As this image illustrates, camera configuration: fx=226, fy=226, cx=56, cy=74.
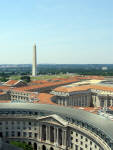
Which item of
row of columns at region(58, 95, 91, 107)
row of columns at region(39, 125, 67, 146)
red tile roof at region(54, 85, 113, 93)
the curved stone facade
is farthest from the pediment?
red tile roof at region(54, 85, 113, 93)

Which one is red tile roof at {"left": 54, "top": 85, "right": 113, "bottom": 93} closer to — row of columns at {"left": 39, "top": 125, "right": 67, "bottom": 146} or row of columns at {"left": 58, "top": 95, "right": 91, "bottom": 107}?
row of columns at {"left": 58, "top": 95, "right": 91, "bottom": 107}

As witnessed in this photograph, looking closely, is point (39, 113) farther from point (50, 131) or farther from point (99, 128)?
point (99, 128)

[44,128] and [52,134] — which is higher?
[44,128]

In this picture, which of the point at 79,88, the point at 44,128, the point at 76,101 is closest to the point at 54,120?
the point at 44,128

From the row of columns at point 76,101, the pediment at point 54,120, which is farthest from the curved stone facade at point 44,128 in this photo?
the row of columns at point 76,101

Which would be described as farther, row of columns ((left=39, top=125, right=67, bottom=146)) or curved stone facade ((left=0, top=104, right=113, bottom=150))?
row of columns ((left=39, top=125, right=67, bottom=146))

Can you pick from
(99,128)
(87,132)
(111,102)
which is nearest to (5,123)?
(87,132)

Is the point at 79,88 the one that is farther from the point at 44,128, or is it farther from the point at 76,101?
the point at 44,128
